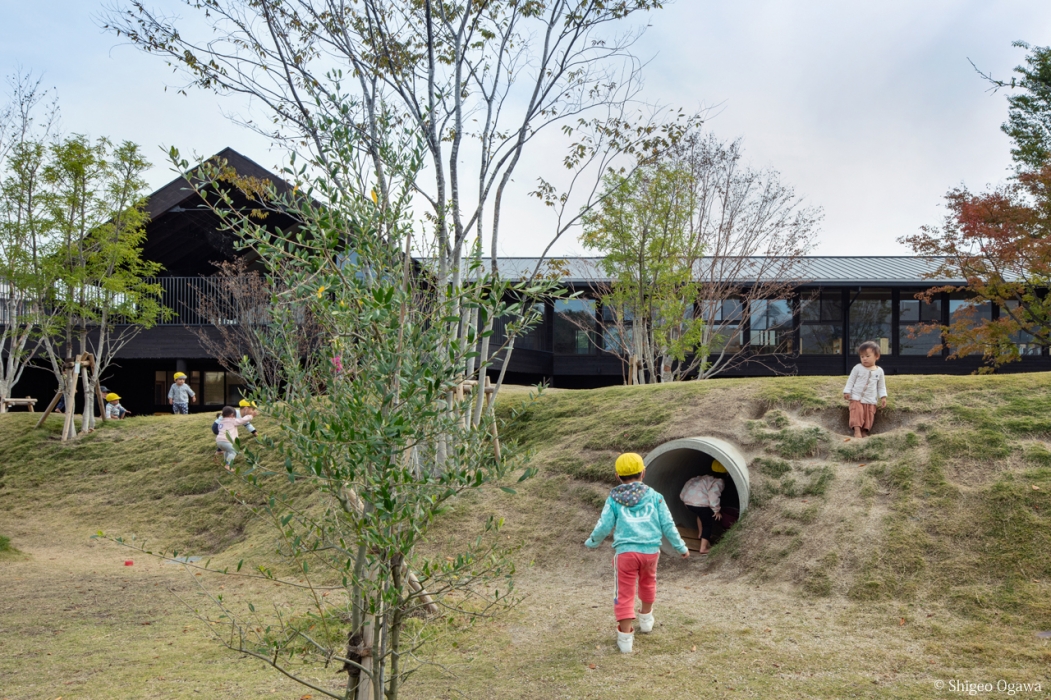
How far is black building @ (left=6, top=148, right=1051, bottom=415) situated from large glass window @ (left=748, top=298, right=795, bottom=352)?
3 cm

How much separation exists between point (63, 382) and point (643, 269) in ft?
40.2

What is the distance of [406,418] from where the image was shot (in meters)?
2.88

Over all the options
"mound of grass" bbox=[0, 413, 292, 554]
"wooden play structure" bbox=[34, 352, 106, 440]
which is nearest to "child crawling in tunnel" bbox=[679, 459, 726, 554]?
"mound of grass" bbox=[0, 413, 292, 554]

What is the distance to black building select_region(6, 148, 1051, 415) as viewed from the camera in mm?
21688

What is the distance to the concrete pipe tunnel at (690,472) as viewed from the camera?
8055 mm

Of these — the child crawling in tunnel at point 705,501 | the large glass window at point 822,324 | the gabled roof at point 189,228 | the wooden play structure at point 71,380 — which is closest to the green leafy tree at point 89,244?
the wooden play structure at point 71,380

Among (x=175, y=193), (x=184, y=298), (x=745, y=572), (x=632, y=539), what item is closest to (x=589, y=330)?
(x=184, y=298)

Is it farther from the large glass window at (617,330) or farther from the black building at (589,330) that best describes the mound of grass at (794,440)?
the black building at (589,330)

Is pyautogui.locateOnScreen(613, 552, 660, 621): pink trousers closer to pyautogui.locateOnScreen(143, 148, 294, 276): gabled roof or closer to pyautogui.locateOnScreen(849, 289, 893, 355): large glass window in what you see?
pyautogui.locateOnScreen(143, 148, 294, 276): gabled roof

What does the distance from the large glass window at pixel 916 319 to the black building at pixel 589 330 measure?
0.03 m

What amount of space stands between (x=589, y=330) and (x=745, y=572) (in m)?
15.1

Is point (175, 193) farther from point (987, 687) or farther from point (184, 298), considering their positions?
point (987, 687)

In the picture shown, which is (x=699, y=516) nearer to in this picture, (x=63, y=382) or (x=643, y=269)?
(x=643, y=269)

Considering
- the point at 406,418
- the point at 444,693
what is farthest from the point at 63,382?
the point at 406,418
